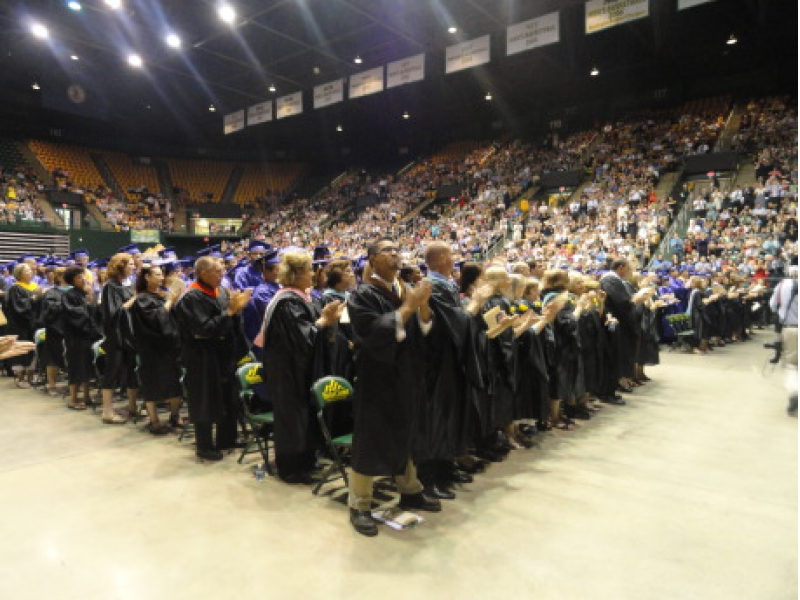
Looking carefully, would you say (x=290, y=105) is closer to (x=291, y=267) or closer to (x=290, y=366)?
(x=291, y=267)

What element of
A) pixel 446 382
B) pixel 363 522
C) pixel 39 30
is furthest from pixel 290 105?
pixel 363 522

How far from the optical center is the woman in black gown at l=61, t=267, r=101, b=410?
20.7ft

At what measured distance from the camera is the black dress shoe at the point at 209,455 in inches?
177

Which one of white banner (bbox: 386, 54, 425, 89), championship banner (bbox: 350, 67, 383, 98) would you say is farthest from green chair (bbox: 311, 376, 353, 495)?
championship banner (bbox: 350, 67, 383, 98)

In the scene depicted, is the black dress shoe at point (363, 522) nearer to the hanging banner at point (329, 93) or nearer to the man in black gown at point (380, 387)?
the man in black gown at point (380, 387)

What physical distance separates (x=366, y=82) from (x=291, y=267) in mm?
18635

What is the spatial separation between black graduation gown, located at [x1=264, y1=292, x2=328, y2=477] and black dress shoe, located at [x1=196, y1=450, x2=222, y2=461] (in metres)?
0.97

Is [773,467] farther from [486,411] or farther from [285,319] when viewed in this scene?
[285,319]

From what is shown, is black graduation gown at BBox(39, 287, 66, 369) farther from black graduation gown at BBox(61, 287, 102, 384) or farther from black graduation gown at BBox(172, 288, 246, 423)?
black graduation gown at BBox(172, 288, 246, 423)

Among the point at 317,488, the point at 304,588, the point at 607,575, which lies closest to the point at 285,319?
the point at 317,488

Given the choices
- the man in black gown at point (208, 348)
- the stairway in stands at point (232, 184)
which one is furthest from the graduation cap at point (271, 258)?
the stairway in stands at point (232, 184)

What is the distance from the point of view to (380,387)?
3.12 m

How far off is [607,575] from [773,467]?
8.62 feet

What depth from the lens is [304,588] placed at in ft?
8.48
